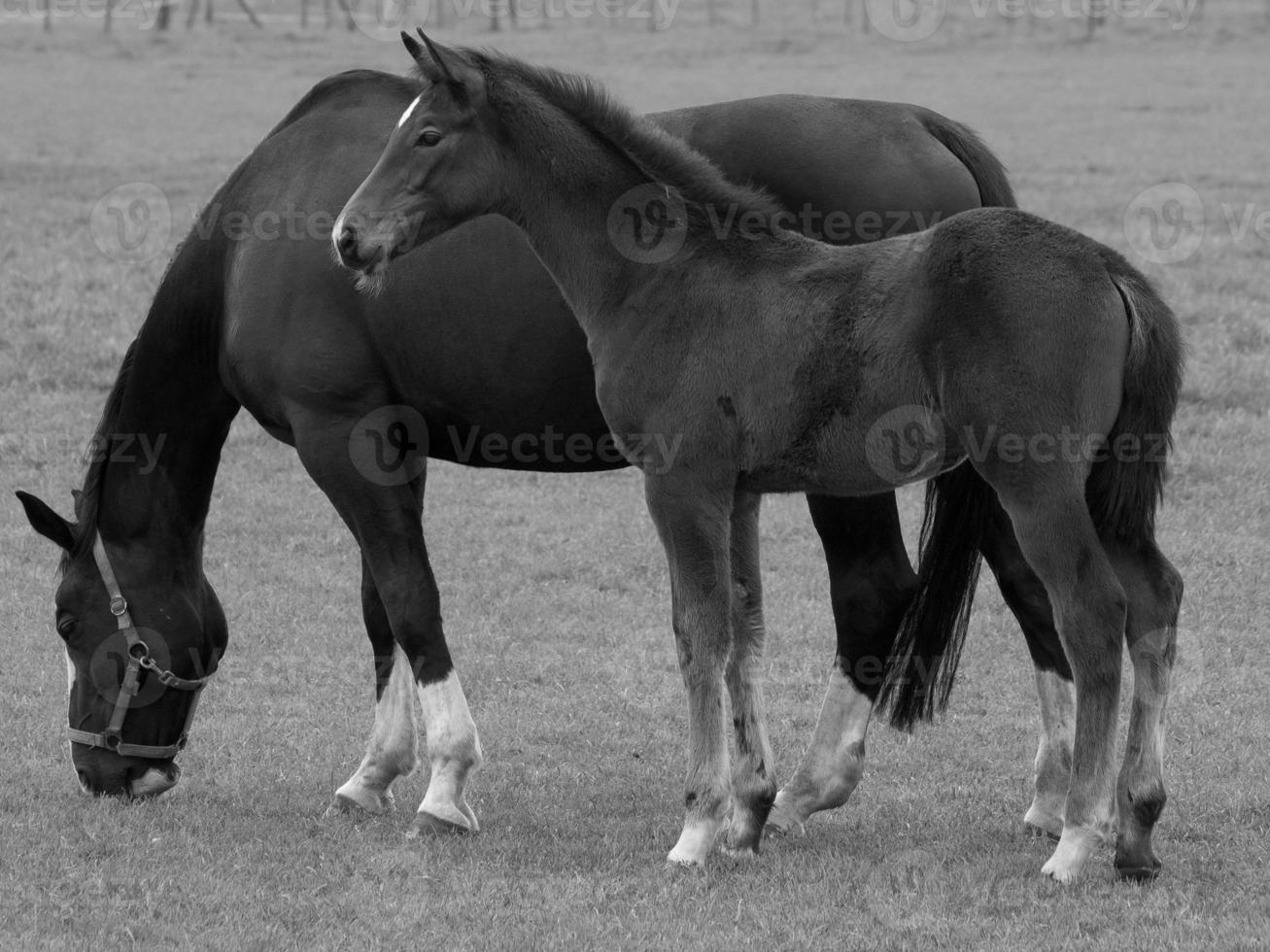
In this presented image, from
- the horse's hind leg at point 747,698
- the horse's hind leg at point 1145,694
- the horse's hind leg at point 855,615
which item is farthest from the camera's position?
the horse's hind leg at point 855,615

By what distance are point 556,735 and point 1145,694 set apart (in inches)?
113

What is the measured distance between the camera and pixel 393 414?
573cm

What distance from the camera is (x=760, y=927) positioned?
450cm

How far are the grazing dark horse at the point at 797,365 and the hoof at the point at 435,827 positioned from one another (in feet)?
2.94

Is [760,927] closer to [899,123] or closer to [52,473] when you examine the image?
[899,123]

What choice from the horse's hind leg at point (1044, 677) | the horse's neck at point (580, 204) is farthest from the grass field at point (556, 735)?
the horse's neck at point (580, 204)

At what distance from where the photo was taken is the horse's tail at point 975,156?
5.98 metres

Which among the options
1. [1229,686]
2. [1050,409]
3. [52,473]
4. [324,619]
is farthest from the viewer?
[52,473]

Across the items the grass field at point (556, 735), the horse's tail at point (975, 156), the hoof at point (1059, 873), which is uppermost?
the horse's tail at point (975, 156)

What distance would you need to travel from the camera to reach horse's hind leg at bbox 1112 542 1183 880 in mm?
4586

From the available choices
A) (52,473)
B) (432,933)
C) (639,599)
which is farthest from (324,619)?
(432,933)

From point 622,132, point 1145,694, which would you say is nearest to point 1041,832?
point 1145,694

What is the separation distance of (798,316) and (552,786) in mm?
2316

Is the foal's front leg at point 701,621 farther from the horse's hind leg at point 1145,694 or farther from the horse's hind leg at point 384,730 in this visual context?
the horse's hind leg at point 384,730
